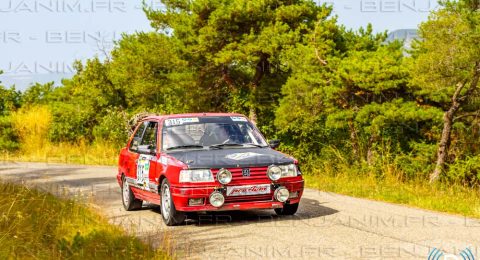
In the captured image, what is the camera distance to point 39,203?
11906 millimetres

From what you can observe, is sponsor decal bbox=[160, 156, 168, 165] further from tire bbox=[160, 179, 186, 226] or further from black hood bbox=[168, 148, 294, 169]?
tire bbox=[160, 179, 186, 226]

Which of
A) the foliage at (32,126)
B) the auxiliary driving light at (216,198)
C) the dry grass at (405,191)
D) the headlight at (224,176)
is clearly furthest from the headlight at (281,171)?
the foliage at (32,126)

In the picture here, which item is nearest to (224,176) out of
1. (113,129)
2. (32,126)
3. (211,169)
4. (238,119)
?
(211,169)

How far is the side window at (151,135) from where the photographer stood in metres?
11.7

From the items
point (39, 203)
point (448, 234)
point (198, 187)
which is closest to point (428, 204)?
point (448, 234)

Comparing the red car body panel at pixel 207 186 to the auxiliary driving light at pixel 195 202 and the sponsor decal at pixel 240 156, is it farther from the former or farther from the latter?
the sponsor decal at pixel 240 156

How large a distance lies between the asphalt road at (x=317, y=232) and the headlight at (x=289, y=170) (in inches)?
27.6

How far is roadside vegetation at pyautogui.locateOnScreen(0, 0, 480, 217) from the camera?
15945 millimetres

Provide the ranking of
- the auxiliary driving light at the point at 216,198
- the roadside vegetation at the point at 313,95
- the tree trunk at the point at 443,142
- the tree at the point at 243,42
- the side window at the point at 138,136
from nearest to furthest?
the auxiliary driving light at the point at 216,198, the side window at the point at 138,136, the roadside vegetation at the point at 313,95, the tree trunk at the point at 443,142, the tree at the point at 243,42

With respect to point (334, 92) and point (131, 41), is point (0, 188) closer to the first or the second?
point (334, 92)

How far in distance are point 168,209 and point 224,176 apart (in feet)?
3.59

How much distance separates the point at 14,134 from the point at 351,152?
21658 mm

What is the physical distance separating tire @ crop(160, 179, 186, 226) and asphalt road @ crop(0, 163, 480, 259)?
6.0 inches

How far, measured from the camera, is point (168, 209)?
34.0ft
